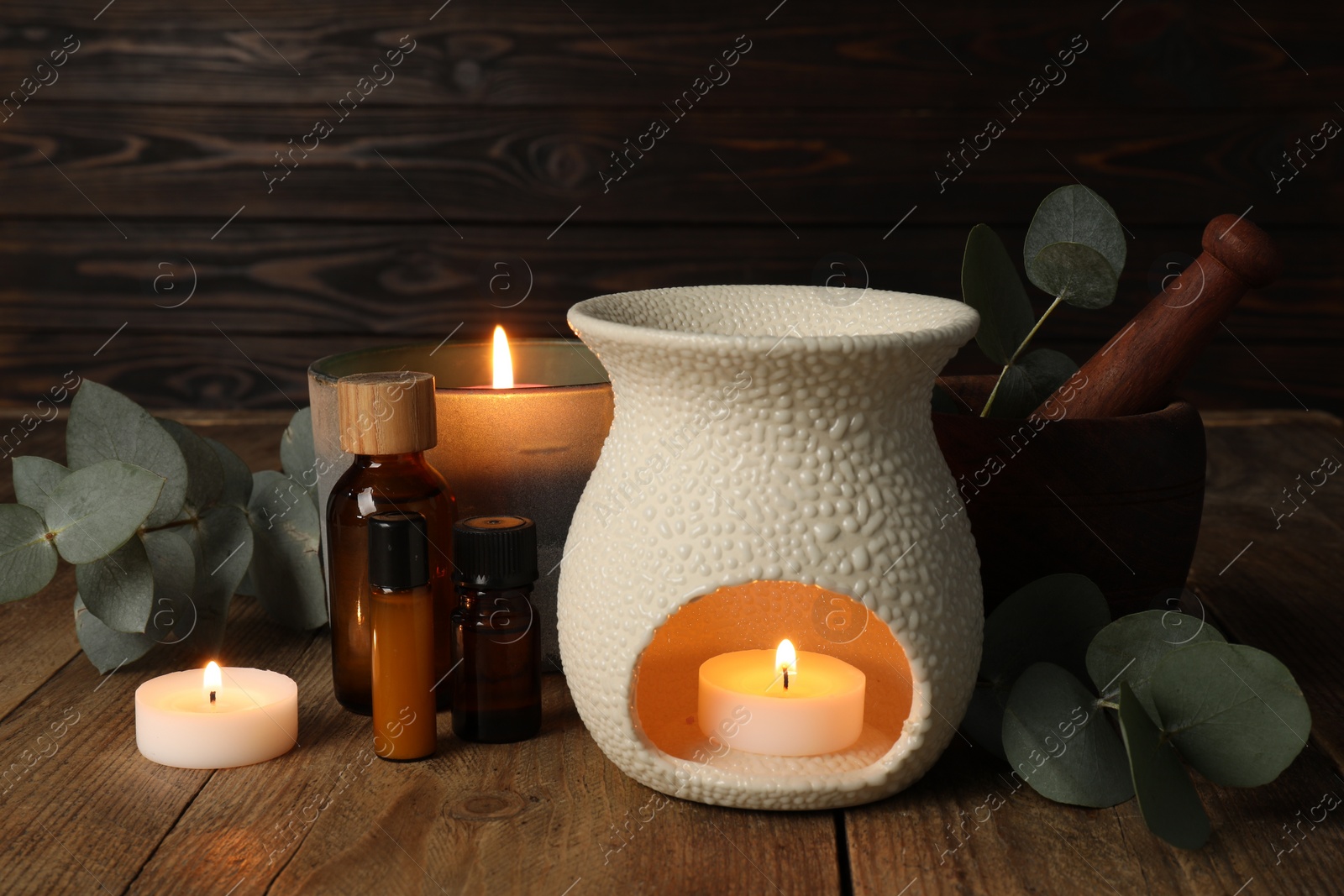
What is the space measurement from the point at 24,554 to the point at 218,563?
0.11 metres

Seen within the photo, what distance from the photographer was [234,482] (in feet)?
2.43

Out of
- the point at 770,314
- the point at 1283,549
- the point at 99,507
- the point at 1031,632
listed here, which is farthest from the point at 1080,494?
the point at 99,507

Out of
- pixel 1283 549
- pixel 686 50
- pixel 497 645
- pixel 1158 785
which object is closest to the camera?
pixel 1158 785

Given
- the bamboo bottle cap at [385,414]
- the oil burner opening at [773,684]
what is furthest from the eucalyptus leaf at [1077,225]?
the bamboo bottle cap at [385,414]

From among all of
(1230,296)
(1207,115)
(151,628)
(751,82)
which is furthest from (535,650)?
(1207,115)

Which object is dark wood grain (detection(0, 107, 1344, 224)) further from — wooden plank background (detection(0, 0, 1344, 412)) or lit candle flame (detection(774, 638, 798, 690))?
lit candle flame (detection(774, 638, 798, 690))

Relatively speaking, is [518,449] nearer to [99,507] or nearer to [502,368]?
[502,368]

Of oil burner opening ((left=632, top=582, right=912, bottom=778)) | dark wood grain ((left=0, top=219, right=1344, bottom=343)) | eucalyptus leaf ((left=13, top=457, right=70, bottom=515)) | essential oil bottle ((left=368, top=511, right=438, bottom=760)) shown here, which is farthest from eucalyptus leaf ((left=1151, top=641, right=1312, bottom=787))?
dark wood grain ((left=0, top=219, right=1344, bottom=343))

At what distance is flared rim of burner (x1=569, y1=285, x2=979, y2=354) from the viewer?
522 mm

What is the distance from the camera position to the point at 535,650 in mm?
621

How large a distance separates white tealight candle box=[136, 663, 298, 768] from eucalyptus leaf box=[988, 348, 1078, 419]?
0.42 meters

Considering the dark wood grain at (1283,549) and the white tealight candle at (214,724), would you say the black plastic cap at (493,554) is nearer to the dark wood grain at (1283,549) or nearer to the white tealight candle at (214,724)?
the white tealight candle at (214,724)

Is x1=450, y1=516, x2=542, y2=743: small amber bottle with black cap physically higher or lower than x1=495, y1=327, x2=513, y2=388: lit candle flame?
lower

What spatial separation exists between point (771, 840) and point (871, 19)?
1.16 m
